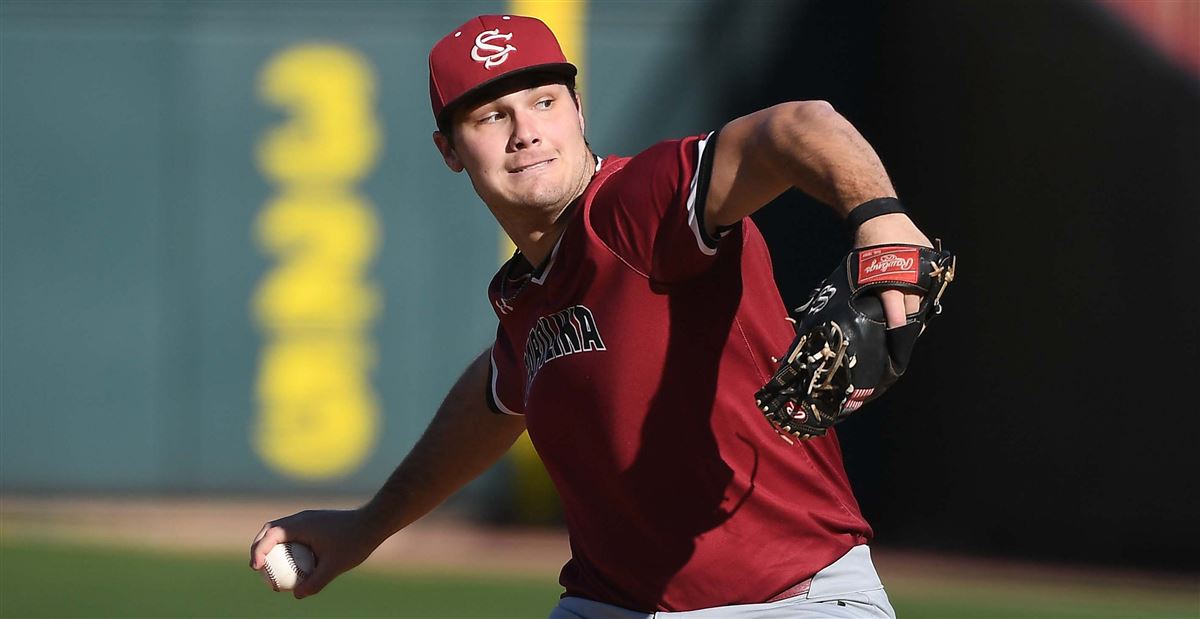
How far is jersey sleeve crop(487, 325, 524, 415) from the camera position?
11.6 feet

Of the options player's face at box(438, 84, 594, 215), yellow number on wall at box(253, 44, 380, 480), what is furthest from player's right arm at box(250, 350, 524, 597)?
yellow number on wall at box(253, 44, 380, 480)

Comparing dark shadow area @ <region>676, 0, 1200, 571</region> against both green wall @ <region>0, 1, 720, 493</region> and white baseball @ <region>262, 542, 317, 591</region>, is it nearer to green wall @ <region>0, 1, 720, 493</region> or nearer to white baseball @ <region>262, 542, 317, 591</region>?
green wall @ <region>0, 1, 720, 493</region>

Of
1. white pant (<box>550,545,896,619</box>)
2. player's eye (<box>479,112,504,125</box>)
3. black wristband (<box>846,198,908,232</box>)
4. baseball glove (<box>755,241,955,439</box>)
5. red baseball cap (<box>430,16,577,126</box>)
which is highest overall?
red baseball cap (<box>430,16,577,126</box>)

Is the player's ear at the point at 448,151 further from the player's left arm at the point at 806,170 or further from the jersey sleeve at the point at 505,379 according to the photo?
the player's left arm at the point at 806,170

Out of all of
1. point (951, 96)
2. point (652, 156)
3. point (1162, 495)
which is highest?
point (951, 96)

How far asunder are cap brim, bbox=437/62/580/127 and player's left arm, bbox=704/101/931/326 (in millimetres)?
646

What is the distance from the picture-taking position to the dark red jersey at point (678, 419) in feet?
9.50

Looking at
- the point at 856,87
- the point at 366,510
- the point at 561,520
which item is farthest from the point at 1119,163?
the point at 366,510

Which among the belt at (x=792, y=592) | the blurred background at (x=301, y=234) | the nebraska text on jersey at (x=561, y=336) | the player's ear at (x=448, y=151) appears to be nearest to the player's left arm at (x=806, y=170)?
the nebraska text on jersey at (x=561, y=336)

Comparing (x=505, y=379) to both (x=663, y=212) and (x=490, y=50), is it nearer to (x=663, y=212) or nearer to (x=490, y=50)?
(x=490, y=50)

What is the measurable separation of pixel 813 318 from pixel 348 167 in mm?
9755

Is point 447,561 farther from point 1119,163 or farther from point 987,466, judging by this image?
point 1119,163

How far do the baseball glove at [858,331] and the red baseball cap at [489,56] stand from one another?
112 centimetres

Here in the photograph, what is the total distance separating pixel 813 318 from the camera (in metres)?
2.21
